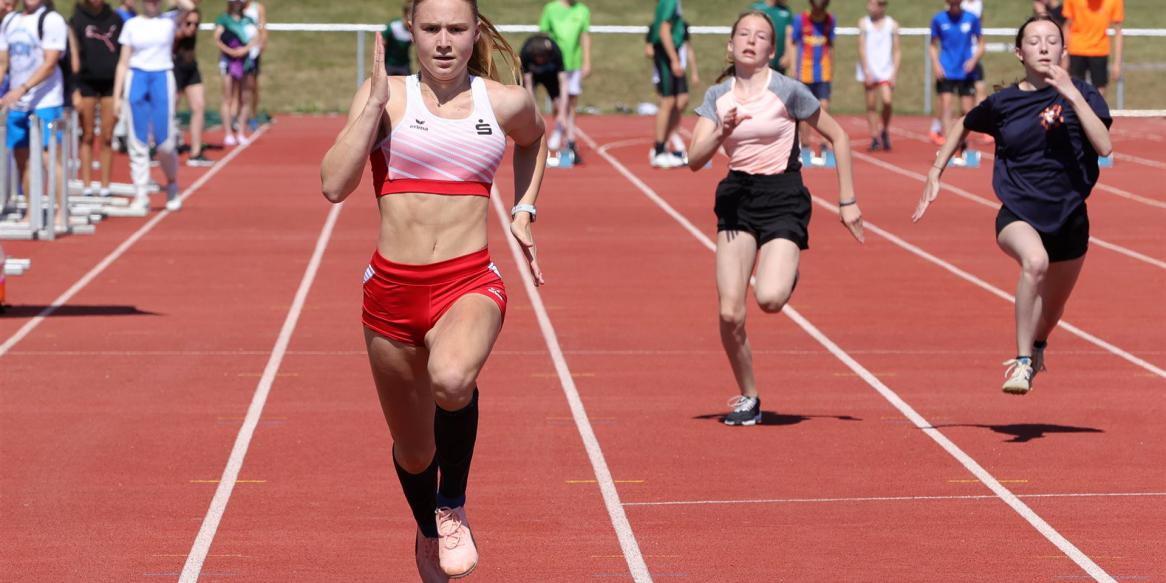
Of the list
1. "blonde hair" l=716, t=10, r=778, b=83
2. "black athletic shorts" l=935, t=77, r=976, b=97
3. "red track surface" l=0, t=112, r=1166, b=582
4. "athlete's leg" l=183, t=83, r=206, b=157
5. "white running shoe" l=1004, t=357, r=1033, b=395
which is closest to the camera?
"red track surface" l=0, t=112, r=1166, b=582

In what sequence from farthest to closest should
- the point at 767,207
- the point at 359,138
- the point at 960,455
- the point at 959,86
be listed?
the point at 959,86 → the point at 767,207 → the point at 960,455 → the point at 359,138

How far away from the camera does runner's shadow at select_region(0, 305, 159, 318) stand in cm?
1321

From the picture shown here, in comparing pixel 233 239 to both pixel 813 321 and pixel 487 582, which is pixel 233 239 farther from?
pixel 487 582

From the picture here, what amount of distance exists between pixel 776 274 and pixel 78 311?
572 centimetres

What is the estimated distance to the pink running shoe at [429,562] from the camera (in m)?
6.17

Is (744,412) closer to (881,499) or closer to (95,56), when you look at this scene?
(881,499)

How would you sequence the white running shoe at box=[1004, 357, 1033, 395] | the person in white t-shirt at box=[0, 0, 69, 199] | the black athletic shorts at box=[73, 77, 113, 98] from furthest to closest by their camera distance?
the black athletic shorts at box=[73, 77, 113, 98]
the person in white t-shirt at box=[0, 0, 69, 199]
the white running shoe at box=[1004, 357, 1033, 395]

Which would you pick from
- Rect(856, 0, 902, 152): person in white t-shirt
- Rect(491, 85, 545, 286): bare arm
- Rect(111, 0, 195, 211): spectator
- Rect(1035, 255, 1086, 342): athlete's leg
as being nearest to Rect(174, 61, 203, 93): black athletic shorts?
Rect(111, 0, 195, 211): spectator

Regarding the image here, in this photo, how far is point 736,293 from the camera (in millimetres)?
9547

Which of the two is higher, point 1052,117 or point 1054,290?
point 1052,117

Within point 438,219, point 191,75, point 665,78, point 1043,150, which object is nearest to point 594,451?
point 1043,150

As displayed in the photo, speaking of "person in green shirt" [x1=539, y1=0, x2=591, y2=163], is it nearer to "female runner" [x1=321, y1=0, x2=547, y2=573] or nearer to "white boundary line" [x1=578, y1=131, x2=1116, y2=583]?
"white boundary line" [x1=578, y1=131, x2=1116, y2=583]

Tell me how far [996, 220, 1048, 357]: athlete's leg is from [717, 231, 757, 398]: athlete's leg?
1173 millimetres

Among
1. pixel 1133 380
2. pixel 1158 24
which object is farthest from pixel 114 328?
pixel 1158 24
